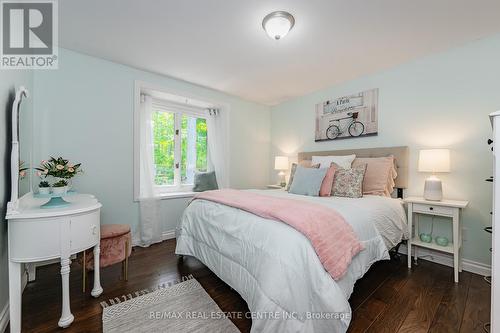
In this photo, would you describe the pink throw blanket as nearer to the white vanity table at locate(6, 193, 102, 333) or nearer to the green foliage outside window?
the white vanity table at locate(6, 193, 102, 333)

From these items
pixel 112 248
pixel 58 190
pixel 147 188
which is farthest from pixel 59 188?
pixel 147 188

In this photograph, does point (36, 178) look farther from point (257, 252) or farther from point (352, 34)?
point (352, 34)

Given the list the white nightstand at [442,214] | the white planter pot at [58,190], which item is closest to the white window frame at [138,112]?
the white planter pot at [58,190]

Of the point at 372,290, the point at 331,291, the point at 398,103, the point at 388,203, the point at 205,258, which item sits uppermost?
the point at 398,103

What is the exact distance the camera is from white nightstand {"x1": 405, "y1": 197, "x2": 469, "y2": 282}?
6.68 ft

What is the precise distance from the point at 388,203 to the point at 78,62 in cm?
367

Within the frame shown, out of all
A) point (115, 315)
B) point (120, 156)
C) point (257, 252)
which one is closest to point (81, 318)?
point (115, 315)

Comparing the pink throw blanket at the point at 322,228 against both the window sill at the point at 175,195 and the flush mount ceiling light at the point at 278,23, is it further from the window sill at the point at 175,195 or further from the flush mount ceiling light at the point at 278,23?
the window sill at the point at 175,195

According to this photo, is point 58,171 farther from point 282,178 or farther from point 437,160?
point 437,160

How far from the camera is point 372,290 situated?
1.89 metres

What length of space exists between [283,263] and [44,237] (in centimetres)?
145

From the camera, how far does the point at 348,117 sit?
10.5ft

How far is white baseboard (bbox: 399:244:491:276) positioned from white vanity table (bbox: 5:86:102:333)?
3258 mm

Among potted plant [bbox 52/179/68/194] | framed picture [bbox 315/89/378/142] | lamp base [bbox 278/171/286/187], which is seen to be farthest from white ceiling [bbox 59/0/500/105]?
lamp base [bbox 278/171/286/187]
